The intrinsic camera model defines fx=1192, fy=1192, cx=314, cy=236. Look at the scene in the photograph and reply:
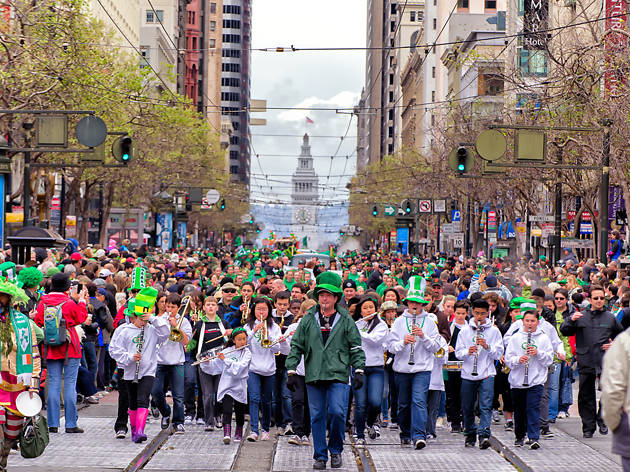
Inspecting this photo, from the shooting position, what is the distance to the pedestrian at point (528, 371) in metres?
12.3

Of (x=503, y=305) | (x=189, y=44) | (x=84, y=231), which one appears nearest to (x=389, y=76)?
(x=189, y=44)

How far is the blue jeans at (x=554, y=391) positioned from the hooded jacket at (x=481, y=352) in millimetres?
1877

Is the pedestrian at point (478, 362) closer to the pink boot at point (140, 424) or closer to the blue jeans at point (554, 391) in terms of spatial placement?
the blue jeans at point (554, 391)

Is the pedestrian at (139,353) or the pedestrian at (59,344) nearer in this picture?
the pedestrian at (139,353)

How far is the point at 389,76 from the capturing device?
192 meters

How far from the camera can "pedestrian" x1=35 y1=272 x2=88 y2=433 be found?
492 inches

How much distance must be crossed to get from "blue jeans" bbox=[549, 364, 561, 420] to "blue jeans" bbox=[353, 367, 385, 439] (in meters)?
2.49

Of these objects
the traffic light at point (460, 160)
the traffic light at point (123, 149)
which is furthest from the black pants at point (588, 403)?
the traffic light at point (123, 149)

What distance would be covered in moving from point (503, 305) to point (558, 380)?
3.94ft

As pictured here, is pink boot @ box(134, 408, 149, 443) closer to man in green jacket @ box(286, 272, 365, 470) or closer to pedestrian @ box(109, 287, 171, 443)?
pedestrian @ box(109, 287, 171, 443)

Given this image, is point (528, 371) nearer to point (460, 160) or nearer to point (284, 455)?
point (284, 455)

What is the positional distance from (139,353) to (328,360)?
7.71 ft

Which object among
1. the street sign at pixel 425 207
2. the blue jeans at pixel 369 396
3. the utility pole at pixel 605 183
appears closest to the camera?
the blue jeans at pixel 369 396

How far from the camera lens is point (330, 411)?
35.9 ft
